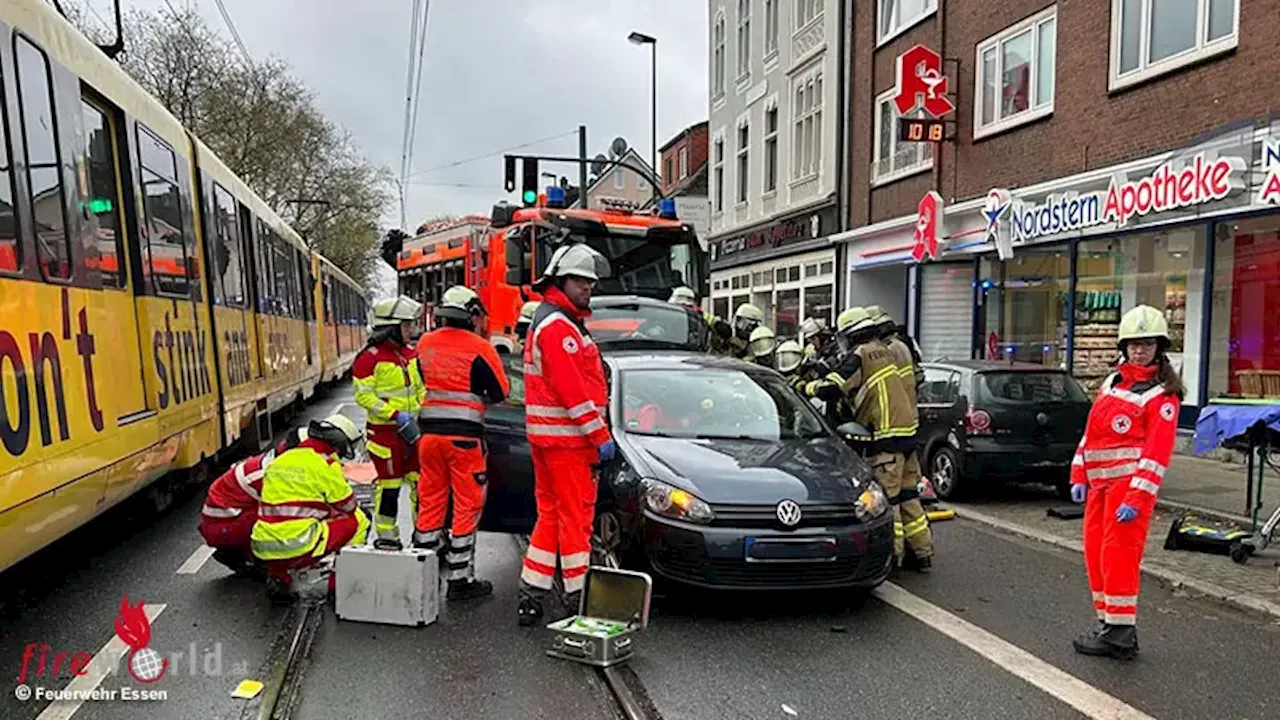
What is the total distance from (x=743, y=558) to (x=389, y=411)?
256 cm

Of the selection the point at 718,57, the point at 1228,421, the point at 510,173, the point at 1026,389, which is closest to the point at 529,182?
the point at 510,173

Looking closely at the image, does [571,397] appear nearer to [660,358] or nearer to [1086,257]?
[660,358]

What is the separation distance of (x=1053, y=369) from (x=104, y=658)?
8.48 metres

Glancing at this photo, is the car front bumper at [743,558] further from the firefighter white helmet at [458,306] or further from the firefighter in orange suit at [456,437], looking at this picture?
the firefighter white helmet at [458,306]

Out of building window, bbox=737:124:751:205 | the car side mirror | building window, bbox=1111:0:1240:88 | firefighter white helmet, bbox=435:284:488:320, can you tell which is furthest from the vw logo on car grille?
building window, bbox=737:124:751:205

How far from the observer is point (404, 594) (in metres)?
5.11

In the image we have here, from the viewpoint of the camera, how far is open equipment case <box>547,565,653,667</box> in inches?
180

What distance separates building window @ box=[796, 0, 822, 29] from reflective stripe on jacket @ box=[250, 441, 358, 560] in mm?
20054

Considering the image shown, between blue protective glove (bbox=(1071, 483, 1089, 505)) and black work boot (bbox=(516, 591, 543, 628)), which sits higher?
blue protective glove (bbox=(1071, 483, 1089, 505))

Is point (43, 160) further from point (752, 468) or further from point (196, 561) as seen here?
point (752, 468)

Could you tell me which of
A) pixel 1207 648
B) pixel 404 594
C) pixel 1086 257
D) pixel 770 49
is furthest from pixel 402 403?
pixel 770 49

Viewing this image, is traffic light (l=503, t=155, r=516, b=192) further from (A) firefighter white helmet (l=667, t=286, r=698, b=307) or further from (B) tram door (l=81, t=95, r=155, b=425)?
(B) tram door (l=81, t=95, r=155, b=425)

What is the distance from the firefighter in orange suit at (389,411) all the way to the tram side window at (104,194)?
1512 mm

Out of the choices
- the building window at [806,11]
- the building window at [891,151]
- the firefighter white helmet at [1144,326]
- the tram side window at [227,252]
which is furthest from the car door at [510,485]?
the building window at [806,11]
